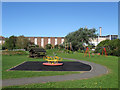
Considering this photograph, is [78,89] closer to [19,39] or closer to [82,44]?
[82,44]

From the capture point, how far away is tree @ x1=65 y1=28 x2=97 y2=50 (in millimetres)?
58987

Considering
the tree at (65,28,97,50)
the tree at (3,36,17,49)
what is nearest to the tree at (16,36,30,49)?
the tree at (3,36,17,49)

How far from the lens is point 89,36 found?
6109 cm

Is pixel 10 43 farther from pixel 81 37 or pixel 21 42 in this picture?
pixel 81 37

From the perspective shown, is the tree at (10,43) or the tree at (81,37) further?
the tree at (10,43)

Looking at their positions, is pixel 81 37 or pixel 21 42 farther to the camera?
pixel 21 42

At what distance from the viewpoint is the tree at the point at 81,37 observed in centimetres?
5899

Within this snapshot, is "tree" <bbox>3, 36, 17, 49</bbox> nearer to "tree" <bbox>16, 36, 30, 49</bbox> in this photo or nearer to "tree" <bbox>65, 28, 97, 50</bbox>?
"tree" <bbox>16, 36, 30, 49</bbox>

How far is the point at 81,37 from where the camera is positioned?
59.3 m

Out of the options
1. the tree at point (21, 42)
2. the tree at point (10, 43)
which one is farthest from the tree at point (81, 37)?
the tree at point (10, 43)

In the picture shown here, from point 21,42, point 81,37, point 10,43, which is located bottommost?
point 10,43

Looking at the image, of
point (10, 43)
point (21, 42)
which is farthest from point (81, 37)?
point (10, 43)

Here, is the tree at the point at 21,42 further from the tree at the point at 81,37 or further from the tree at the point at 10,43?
the tree at the point at 81,37

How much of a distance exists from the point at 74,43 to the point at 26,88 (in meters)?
53.9
